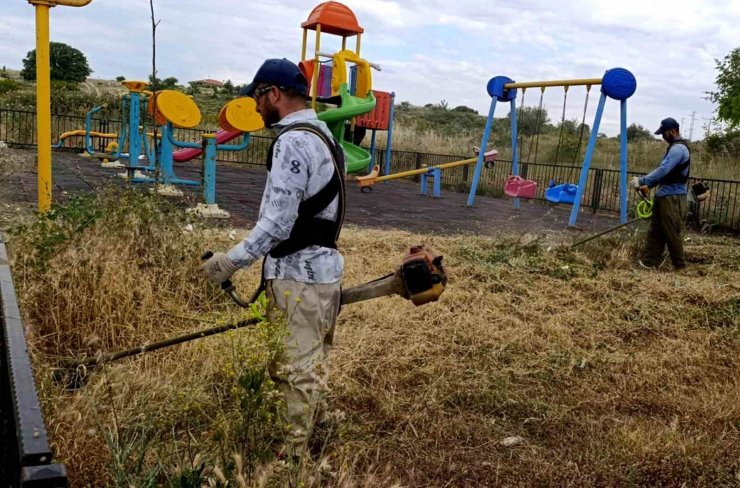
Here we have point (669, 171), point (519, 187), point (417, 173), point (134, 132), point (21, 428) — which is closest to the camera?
point (21, 428)

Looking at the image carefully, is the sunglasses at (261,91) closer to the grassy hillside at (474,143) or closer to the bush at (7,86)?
the grassy hillside at (474,143)

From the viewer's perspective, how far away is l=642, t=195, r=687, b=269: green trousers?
24.2 feet

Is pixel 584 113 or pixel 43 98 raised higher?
pixel 584 113

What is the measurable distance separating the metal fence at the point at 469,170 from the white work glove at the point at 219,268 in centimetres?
1098

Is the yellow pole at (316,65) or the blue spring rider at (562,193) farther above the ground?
the yellow pole at (316,65)

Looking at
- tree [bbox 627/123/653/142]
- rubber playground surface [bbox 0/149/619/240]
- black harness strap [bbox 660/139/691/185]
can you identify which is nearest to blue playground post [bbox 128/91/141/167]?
rubber playground surface [bbox 0/149/619/240]

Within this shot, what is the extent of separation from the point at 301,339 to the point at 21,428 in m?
1.63

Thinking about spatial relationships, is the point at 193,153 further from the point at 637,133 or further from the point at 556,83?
the point at 637,133

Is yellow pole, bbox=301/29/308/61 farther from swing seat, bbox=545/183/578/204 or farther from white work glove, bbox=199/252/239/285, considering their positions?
white work glove, bbox=199/252/239/285

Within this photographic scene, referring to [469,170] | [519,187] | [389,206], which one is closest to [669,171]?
[519,187]

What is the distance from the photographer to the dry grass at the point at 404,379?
2508 millimetres

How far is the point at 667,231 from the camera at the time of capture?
736cm

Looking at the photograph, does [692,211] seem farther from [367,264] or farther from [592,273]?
[367,264]

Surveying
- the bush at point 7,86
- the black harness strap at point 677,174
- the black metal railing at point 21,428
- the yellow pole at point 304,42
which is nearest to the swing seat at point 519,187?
the yellow pole at point 304,42
